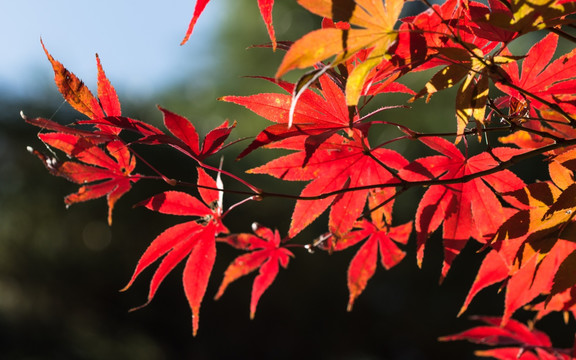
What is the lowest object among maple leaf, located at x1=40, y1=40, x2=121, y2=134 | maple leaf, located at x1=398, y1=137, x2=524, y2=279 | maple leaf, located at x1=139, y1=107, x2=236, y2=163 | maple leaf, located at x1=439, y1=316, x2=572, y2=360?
maple leaf, located at x1=439, y1=316, x2=572, y2=360

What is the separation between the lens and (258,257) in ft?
1.98

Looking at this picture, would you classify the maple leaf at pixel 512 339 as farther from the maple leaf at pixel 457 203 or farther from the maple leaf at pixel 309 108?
the maple leaf at pixel 309 108

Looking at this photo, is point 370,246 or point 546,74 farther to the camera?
point 370,246

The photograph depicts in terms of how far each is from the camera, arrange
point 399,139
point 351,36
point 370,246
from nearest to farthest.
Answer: point 351,36, point 399,139, point 370,246

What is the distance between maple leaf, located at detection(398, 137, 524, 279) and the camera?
434 millimetres

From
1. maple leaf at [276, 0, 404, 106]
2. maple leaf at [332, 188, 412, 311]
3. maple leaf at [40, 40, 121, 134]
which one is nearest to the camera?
maple leaf at [276, 0, 404, 106]

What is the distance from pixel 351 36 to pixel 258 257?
0.38 m

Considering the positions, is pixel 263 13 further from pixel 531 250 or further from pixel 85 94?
pixel 531 250

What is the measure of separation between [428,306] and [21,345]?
135 inches

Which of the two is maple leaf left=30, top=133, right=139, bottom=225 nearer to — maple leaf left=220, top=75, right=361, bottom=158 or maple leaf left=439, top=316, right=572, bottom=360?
maple leaf left=220, top=75, right=361, bottom=158

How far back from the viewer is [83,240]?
404cm

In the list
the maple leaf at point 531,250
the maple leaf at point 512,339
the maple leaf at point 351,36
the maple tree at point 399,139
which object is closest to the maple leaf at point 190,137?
the maple tree at point 399,139

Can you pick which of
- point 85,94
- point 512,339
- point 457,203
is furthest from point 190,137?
point 512,339

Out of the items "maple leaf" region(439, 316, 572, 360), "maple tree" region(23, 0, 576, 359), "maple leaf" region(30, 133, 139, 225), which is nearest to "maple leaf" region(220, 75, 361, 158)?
"maple tree" region(23, 0, 576, 359)
